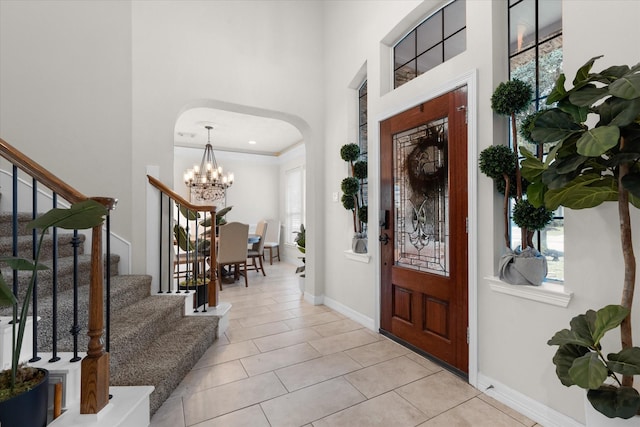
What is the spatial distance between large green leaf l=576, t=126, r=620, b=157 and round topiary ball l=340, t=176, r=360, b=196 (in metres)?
2.26

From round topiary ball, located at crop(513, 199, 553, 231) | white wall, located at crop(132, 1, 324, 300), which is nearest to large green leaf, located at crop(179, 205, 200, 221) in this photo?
white wall, located at crop(132, 1, 324, 300)

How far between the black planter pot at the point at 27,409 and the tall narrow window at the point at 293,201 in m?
6.00

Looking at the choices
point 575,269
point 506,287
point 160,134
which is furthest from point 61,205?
point 575,269

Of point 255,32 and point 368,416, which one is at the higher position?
point 255,32

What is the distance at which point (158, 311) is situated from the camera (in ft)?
8.07

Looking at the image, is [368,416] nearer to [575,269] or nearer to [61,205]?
[575,269]

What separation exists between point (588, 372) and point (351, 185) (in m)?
2.45

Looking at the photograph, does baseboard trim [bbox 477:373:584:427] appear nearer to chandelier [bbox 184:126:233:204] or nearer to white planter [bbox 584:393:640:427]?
white planter [bbox 584:393:640:427]

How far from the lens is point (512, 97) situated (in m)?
1.82

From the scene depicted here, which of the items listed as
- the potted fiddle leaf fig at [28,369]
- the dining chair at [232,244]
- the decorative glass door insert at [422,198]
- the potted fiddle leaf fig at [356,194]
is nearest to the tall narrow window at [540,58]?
the decorative glass door insert at [422,198]

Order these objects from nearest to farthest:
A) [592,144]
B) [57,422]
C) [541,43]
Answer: [592,144] < [57,422] < [541,43]

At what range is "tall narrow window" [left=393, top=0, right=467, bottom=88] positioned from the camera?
95.5 inches

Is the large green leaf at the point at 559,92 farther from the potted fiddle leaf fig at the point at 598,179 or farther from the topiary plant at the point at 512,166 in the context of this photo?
the topiary plant at the point at 512,166

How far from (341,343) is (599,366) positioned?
79.9 inches
